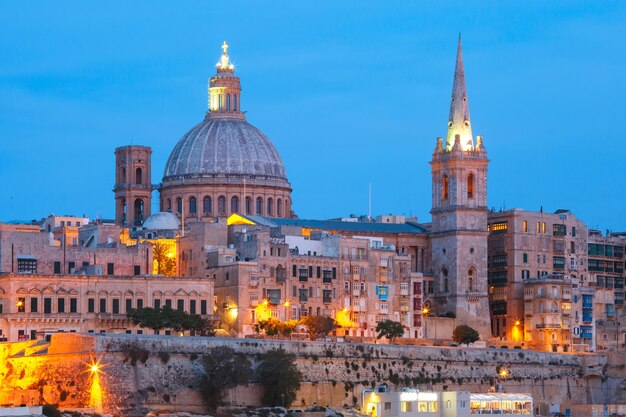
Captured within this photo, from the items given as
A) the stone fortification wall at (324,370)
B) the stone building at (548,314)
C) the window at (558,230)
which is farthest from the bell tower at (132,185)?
the stone fortification wall at (324,370)

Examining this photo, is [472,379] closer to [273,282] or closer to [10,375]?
[273,282]

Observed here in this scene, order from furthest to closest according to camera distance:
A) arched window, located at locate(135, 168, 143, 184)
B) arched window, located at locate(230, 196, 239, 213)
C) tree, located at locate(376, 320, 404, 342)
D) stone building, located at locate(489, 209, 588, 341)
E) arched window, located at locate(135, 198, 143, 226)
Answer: arched window, located at locate(135, 198, 143, 226), arched window, located at locate(230, 196, 239, 213), arched window, located at locate(135, 168, 143, 184), stone building, located at locate(489, 209, 588, 341), tree, located at locate(376, 320, 404, 342)

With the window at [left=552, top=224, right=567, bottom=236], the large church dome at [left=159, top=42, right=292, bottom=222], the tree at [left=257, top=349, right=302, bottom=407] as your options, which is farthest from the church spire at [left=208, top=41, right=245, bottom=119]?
the tree at [left=257, top=349, right=302, bottom=407]

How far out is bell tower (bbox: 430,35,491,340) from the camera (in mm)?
112125

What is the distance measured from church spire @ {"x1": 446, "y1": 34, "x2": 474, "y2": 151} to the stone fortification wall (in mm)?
16248

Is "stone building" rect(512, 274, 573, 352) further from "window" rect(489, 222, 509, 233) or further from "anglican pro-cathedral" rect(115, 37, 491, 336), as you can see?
"window" rect(489, 222, 509, 233)

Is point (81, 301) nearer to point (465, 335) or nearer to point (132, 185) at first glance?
point (465, 335)

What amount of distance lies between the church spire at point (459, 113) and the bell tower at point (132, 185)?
18.0 m

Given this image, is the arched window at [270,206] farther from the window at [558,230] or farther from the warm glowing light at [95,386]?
the warm glowing light at [95,386]

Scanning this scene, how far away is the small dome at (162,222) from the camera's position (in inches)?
4427

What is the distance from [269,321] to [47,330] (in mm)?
11878

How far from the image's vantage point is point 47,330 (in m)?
93.8

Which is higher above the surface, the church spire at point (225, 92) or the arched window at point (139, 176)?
the church spire at point (225, 92)

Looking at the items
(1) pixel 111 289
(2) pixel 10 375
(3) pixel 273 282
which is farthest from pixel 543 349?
(2) pixel 10 375
